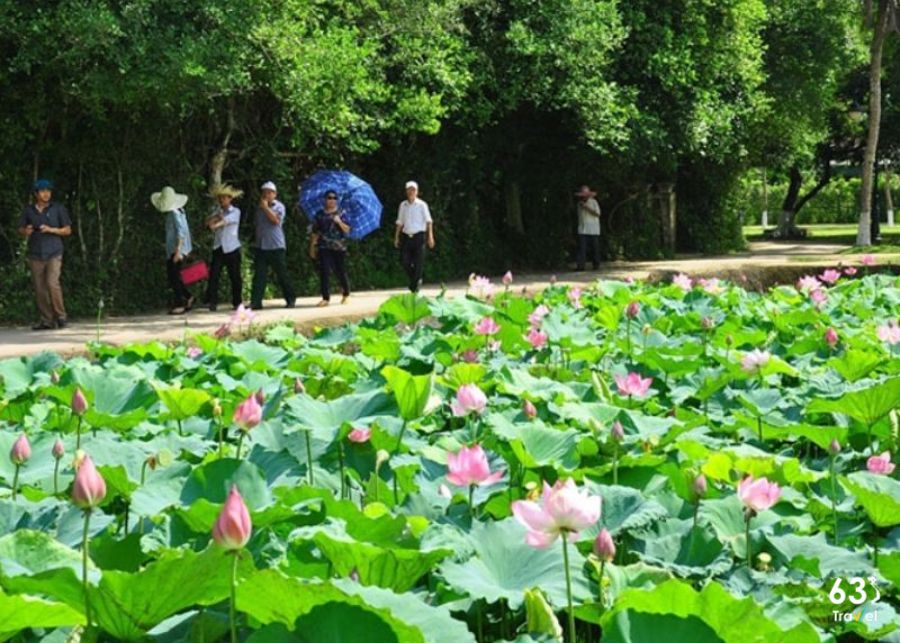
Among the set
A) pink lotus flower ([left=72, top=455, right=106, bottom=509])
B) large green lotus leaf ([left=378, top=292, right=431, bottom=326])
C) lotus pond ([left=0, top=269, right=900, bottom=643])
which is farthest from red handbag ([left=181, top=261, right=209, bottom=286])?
pink lotus flower ([left=72, top=455, right=106, bottom=509])

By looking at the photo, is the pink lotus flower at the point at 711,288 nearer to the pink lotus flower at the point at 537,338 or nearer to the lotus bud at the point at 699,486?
the pink lotus flower at the point at 537,338

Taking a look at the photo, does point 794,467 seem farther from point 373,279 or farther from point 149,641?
point 373,279

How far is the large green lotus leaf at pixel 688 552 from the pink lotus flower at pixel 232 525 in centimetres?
96

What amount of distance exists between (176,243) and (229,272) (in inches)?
26.5

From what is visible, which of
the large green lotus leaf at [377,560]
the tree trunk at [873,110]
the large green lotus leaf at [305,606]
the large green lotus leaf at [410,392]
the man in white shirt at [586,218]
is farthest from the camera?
the tree trunk at [873,110]

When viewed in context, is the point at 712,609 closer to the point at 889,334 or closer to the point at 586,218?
the point at 889,334

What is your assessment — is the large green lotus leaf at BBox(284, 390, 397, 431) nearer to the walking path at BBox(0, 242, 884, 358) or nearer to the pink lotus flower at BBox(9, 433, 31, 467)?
the pink lotus flower at BBox(9, 433, 31, 467)

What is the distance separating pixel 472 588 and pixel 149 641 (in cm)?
48

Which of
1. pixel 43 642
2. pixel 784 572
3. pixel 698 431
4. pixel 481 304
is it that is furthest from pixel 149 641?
pixel 481 304

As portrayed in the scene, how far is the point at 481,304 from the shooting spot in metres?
6.94

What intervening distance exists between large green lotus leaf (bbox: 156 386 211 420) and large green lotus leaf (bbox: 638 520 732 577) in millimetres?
1385

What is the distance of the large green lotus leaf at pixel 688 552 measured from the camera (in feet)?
7.59

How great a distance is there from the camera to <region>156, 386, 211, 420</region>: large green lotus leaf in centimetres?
338

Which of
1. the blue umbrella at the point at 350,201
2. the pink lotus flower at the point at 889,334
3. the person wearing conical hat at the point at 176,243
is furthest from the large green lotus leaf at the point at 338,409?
the blue umbrella at the point at 350,201
